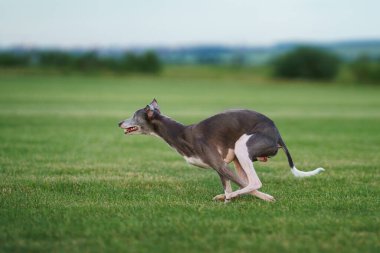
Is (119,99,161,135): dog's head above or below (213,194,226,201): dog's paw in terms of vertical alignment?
above

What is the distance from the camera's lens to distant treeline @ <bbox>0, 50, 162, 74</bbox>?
330 feet

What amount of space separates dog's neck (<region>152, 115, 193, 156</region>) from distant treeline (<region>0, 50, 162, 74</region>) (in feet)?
300

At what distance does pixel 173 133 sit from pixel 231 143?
992mm

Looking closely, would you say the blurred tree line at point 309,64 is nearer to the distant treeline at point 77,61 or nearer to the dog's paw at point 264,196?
the distant treeline at point 77,61

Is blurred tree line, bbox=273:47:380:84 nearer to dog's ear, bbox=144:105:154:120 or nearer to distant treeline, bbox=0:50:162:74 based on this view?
distant treeline, bbox=0:50:162:74

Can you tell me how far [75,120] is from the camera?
29.8m

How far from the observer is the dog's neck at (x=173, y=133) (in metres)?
10.4

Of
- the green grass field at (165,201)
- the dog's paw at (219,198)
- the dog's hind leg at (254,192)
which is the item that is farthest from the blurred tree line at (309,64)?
the dog's paw at (219,198)

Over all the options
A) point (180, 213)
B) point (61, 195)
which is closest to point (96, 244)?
point (180, 213)

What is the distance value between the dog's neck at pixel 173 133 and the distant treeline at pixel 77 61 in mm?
91288

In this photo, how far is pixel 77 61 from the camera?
103m

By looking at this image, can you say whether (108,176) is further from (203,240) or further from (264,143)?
(203,240)

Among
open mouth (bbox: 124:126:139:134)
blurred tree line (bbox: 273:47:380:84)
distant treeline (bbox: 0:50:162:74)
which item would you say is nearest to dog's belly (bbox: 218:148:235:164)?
open mouth (bbox: 124:126:139:134)

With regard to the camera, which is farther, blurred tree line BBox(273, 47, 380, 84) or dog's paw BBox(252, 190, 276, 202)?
blurred tree line BBox(273, 47, 380, 84)
